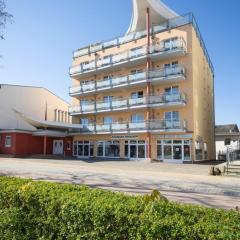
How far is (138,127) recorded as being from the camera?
1248 inches

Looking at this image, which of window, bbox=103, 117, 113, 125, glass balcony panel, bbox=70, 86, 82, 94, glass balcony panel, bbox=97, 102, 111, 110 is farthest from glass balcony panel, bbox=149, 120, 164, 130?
glass balcony panel, bbox=70, 86, 82, 94

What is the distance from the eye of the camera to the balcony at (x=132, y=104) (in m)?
29.7

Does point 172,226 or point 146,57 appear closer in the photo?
point 172,226

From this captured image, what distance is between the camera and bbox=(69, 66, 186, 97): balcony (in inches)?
1179

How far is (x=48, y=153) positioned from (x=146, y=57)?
18.8m

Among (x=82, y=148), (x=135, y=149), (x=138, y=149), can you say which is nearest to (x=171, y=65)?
(x=138, y=149)

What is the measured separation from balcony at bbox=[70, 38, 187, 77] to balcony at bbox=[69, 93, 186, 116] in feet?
14.6

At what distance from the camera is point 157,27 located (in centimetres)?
3325

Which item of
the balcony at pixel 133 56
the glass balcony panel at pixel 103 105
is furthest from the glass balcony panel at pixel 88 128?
the balcony at pixel 133 56

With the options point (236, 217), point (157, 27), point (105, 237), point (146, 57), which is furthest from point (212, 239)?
point (157, 27)

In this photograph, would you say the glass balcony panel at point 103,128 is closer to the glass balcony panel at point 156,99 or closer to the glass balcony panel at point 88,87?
the glass balcony panel at point 88,87

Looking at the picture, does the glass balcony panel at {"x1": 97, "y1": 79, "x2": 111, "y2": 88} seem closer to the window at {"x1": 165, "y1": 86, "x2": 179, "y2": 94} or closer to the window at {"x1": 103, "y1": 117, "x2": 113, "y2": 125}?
the window at {"x1": 103, "y1": 117, "x2": 113, "y2": 125}

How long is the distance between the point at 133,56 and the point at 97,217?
3034 centimetres

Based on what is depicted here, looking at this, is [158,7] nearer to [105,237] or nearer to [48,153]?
[48,153]
